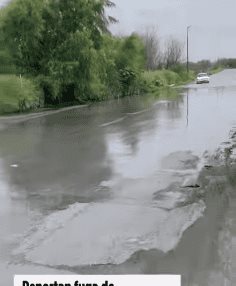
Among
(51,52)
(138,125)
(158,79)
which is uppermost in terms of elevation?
(51,52)

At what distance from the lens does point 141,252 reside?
5492mm

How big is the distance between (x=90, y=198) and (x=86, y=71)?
66.2ft

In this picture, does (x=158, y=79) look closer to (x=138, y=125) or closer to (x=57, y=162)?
(x=138, y=125)

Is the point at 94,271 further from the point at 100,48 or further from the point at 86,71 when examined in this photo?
the point at 100,48

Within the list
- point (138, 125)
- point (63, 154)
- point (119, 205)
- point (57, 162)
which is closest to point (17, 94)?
point (138, 125)

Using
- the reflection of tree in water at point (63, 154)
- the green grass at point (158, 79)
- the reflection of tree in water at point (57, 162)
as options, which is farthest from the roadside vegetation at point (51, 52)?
the green grass at point (158, 79)

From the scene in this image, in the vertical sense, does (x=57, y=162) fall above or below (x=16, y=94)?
below

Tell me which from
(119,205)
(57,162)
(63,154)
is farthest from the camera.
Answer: (63,154)

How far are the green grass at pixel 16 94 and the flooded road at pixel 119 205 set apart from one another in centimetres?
844

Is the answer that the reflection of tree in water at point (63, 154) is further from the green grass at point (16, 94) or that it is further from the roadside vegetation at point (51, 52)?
the roadside vegetation at point (51, 52)

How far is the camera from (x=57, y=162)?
10938mm

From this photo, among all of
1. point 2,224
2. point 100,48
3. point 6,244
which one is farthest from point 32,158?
point 100,48

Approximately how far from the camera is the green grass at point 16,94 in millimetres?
23434

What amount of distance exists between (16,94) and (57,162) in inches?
553
